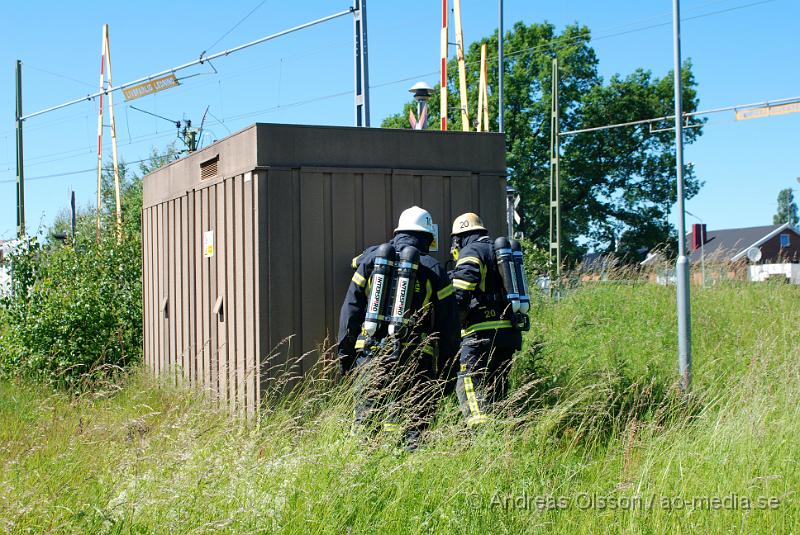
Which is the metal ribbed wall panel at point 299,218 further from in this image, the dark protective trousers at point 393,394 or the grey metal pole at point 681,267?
the grey metal pole at point 681,267

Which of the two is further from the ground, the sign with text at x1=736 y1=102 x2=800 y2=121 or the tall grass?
the sign with text at x1=736 y1=102 x2=800 y2=121

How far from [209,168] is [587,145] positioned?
3778 cm

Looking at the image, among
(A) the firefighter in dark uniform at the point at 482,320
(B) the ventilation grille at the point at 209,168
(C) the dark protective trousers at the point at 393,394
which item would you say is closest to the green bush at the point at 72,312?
(B) the ventilation grille at the point at 209,168

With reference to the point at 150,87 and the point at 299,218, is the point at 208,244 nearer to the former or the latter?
the point at 299,218

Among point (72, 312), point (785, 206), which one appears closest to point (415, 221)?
point (72, 312)

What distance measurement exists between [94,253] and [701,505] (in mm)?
9549

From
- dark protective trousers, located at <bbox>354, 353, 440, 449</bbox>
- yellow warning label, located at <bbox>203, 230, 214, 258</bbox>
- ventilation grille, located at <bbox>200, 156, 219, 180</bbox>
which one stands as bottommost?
dark protective trousers, located at <bbox>354, 353, 440, 449</bbox>

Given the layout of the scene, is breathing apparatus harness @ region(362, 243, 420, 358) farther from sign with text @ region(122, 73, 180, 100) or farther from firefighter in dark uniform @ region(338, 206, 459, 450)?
sign with text @ region(122, 73, 180, 100)

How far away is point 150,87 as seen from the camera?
19375 millimetres

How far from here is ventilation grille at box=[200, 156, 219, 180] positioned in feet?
27.3

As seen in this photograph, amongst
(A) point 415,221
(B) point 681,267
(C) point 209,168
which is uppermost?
(C) point 209,168

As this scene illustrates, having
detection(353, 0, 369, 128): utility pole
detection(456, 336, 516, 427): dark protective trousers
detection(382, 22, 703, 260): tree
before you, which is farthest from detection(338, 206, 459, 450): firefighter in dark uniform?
detection(382, 22, 703, 260): tree

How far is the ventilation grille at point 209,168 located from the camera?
27.3 ft

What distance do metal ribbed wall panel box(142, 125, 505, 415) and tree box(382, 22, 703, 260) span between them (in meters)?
35.8
